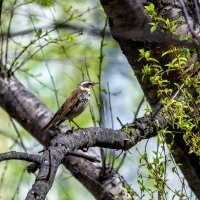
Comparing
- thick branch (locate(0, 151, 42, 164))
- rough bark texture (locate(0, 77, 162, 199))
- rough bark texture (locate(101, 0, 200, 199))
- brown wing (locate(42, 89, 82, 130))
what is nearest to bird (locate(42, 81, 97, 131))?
brown wing (locate(42, 89, 82, 130))

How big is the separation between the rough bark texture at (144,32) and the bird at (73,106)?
994 millimetres

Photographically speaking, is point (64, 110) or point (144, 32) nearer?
point (144, 32)

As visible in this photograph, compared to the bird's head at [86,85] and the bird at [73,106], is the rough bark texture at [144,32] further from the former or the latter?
the bird's head at [86,85]

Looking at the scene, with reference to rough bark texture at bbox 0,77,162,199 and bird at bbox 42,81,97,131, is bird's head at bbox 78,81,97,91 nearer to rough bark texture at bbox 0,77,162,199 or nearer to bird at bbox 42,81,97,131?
bird at bbox 42,81,97,131

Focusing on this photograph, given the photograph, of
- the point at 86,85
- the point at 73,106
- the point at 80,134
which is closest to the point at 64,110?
the point at 73,106

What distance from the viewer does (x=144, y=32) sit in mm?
3814

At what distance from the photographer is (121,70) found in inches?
257

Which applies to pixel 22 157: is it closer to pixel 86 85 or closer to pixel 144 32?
pixel 144 32

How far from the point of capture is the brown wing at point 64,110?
4.84 meters

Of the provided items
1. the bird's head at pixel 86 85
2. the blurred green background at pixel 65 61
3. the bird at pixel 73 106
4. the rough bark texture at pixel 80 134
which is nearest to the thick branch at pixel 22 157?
the rough bark texture at pixel 80 134

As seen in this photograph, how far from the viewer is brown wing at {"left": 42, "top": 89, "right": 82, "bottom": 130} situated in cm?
484

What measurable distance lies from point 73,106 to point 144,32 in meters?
1.40

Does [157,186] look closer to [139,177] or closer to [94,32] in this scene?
[139,177]

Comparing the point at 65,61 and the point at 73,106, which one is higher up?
the point at 65,61
